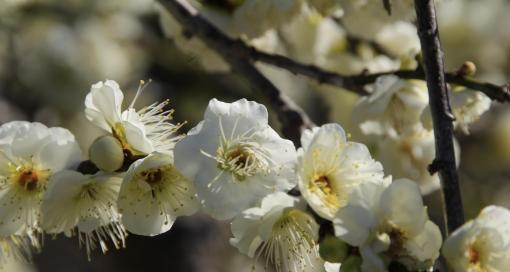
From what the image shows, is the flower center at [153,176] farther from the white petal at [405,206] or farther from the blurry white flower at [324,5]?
the blurry white flower at [324,5]

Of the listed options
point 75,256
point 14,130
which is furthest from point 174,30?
point 75,256

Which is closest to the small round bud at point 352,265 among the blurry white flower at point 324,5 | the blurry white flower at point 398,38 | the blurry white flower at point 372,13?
the blurry white flower at point 372,13

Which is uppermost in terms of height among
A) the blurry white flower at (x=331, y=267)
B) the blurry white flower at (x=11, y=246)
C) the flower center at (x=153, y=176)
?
the flower center at (x=153, y=176)

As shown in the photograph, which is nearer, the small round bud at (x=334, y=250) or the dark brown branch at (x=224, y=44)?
the small round bud at (x=334, y=250)

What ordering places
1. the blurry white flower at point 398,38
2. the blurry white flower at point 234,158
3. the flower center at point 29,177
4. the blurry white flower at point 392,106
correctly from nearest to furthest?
the blurry white flower at point 234,158 < the flower center at point 29,177 < the blurry white flower at point 392,106 < the blurry white flower at point 398,38

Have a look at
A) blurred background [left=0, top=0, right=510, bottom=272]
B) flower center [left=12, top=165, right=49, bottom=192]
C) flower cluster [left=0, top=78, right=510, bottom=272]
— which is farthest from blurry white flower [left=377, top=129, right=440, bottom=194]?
blurred background [left=0, top=0, right=510, bottom=272]

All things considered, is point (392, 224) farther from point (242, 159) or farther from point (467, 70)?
point (467, 70)

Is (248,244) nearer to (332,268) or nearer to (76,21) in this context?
(332,268)
